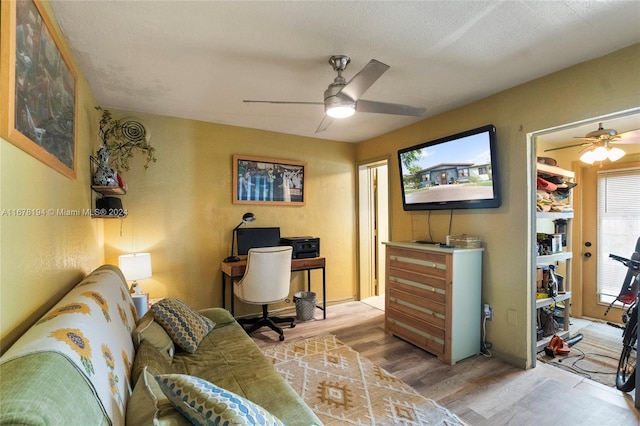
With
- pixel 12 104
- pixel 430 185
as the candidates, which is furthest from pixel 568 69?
pixel 12 104

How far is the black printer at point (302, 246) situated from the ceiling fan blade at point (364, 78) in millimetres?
2029

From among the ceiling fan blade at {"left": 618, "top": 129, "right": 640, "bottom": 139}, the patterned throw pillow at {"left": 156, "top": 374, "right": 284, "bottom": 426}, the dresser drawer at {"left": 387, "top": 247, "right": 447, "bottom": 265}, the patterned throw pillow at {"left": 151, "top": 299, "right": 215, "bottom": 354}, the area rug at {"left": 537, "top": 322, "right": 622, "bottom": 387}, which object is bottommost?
the area rug at {"left": 537, "top": 322, "right": 622, "bottom": 387}

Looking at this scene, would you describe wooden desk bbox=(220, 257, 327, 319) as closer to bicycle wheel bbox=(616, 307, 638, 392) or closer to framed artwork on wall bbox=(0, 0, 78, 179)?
framed artwork on wall bbox=(0, 0, 78, 179)

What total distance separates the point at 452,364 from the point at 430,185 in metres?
1.73

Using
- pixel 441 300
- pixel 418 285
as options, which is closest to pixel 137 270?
pixel 418 285

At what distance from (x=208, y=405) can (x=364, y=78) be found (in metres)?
1.81

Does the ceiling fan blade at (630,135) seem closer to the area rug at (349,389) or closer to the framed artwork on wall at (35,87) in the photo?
the area rug at (349,389)

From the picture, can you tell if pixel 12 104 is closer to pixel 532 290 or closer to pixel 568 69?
pixel 568 69

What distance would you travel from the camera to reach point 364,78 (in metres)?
1.80

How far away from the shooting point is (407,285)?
294 cm

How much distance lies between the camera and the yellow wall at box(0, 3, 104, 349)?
0.95 m

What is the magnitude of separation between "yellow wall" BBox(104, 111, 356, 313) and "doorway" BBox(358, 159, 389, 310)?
2.34 feet

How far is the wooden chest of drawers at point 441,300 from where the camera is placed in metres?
2.51

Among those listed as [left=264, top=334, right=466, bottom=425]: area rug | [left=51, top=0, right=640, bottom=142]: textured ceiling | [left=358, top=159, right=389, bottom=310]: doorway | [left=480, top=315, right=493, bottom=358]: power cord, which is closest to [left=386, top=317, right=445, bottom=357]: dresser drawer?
[left=480, top=315, right=493, bottom=358]: power cord
